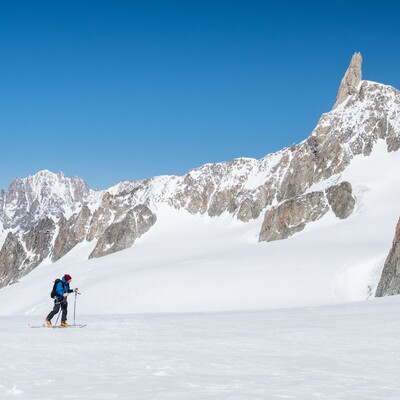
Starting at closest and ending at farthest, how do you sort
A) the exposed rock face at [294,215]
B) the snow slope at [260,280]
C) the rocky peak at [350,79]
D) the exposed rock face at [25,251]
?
the snow slope at [260,280]
the exposed rock face at [294,215]
the rocky peak at [350,79]
the exposed rock face at [25,251]

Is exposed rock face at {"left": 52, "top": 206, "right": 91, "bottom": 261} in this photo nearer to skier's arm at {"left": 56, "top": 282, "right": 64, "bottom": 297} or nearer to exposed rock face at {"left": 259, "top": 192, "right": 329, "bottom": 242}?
exposed rock face at {"left": 259, "top": 192, "right": 329, "bottom": 242}

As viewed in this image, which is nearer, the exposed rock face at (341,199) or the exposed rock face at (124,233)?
the exposed rock face at (341,199)

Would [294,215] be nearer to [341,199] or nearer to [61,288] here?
[341,199]

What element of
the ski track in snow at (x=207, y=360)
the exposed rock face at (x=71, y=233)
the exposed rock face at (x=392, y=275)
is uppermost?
the exposed rock face at (x=71, y=233)

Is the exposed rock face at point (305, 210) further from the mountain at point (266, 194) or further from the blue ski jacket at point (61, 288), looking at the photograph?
the blue ski jacket at point (61, 288)

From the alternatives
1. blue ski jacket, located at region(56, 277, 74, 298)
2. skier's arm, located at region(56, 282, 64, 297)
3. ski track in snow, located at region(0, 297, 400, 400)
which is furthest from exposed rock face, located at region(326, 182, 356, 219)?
skier's arm, located at region(56, 282, 64, 297)

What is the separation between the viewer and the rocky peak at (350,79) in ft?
391

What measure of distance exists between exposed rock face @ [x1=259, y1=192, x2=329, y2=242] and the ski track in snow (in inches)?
2730

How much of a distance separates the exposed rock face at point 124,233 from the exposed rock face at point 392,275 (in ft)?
301

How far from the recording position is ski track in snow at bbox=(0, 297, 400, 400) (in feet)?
27.9

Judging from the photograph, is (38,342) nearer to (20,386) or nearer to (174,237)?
(20,386)

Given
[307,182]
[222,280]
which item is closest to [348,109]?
[307,182]

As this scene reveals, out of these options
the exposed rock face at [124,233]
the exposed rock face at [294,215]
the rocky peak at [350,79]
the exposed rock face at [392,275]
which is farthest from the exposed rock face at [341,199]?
the exposed rock face at [124,233]

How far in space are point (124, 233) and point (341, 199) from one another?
5778 cm
